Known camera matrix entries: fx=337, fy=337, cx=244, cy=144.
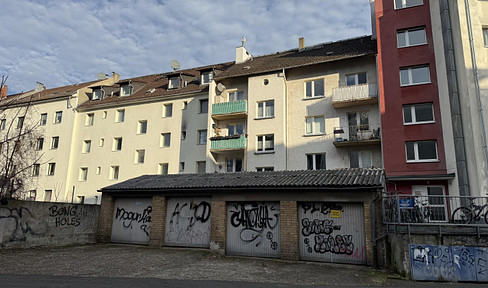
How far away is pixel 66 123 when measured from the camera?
3303 centimetres

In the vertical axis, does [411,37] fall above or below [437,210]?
above

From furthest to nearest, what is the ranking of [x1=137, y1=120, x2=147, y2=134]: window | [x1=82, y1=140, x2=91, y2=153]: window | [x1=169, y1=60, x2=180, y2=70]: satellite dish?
[x1=169, y1=60, x2=180, y2=70]: satellite dish, [x1=82, y1=140, x2=91, y2=153]: window, [x1=137, y1=120, x2=147, y2=134]: window

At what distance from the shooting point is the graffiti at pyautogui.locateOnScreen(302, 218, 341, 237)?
518 inches

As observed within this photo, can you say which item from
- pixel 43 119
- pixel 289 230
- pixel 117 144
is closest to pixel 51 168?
pixel 43 119

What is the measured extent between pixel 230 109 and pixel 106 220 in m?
12.1

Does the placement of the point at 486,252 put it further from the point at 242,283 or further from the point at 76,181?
the point at 76,181

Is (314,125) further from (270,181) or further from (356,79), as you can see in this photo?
(270,181)

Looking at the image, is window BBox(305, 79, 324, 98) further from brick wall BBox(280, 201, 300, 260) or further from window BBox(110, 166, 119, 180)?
window BBox(110, 166, 119, 180)

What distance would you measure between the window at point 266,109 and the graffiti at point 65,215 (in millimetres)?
14051

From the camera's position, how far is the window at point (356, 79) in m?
23.2

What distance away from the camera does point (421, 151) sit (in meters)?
20.2

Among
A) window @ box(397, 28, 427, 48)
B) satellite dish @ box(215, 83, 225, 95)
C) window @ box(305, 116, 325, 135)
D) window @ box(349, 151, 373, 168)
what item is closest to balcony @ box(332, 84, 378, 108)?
window @ box(305, 116, 325, 135)

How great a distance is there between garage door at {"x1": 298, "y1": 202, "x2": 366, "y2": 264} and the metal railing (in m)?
1.33

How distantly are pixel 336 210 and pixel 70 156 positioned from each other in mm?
27394
